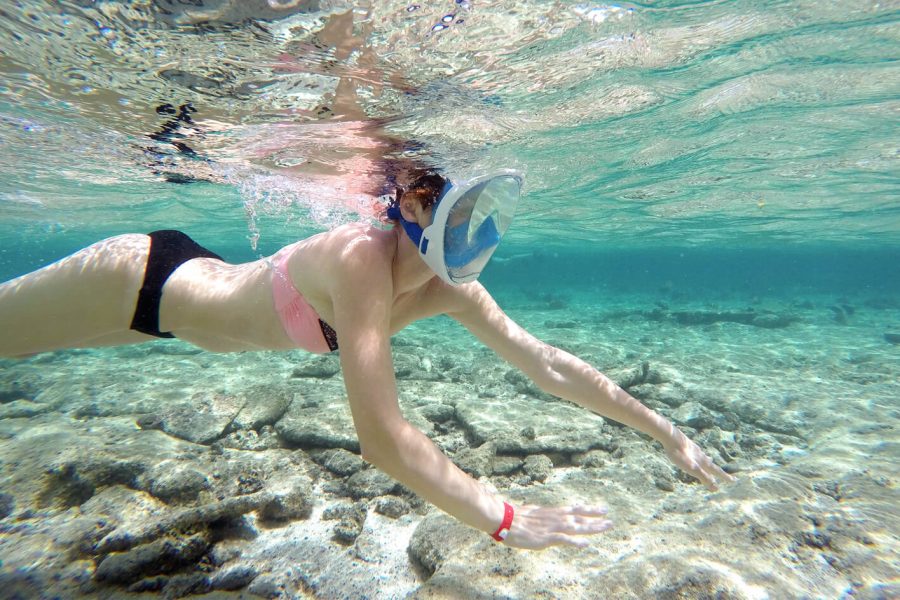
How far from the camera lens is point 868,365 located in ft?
40.8

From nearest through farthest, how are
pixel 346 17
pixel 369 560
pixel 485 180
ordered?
pixel 485 180 < pixel 369 560 < pixel 346 17

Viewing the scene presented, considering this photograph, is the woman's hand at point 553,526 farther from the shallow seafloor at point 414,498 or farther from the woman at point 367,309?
the shallow seafloor at point 414,498

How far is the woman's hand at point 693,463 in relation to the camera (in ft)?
10.6

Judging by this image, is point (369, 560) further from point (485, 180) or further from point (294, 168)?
point (294, 168)

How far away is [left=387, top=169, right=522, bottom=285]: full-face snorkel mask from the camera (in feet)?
8.11

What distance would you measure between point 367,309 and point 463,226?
0.84 metres

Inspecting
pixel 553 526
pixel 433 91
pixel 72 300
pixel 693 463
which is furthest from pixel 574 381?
pixel 433 91

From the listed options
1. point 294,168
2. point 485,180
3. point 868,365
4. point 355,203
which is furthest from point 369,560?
point 868,365

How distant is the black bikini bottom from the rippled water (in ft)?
7.77

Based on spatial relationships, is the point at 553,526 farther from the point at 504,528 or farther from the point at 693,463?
the point at 693,463

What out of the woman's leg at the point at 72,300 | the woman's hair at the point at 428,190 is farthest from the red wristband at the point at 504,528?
the woman's leg at the point at 72,300

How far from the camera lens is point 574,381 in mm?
3502

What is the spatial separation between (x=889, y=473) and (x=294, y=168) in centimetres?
1077

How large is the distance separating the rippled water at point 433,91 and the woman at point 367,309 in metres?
2.63
